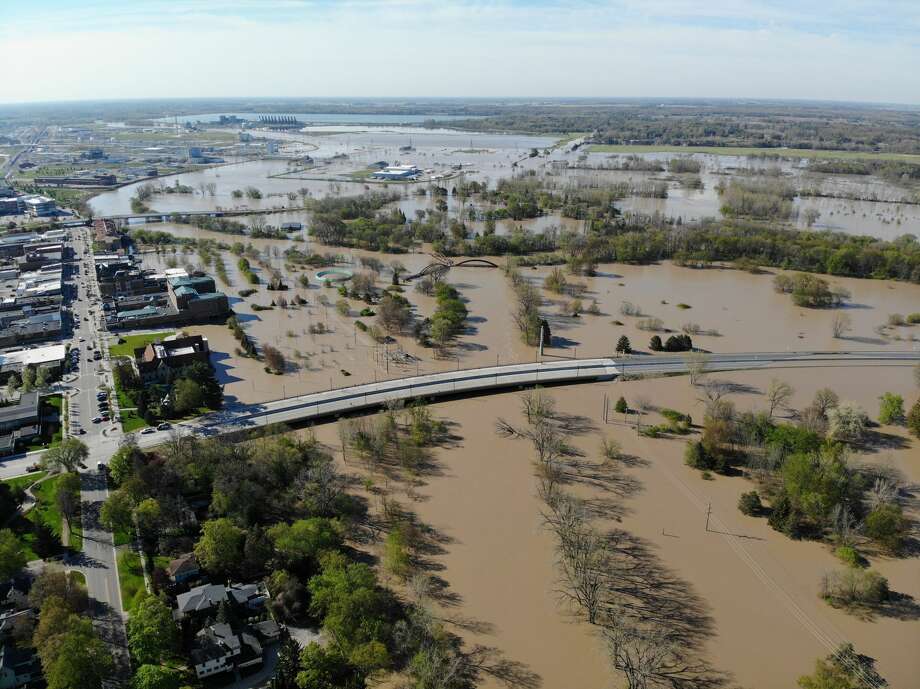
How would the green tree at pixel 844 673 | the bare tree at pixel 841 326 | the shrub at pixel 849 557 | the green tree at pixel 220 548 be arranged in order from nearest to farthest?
the green tree at pixel 844 673 → the green tree at pixel 220 548 → the shrub at pixel 849 557 → the bare tree at pixel 841 326

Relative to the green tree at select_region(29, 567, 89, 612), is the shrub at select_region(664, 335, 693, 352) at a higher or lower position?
higher

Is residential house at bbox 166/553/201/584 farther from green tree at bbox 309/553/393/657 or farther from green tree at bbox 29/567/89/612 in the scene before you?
green tree at bbox 309/553/393/657

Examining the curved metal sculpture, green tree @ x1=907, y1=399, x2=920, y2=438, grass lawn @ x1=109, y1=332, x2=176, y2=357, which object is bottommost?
green tree @ x1=907, y1=399, x2=920, y2=438

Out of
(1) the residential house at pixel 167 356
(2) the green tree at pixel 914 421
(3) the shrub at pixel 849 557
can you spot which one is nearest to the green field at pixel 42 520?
(1) the residential house at pixel 167 356

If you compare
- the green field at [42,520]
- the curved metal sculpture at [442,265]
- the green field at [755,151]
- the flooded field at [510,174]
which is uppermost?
the green field at [755,151]

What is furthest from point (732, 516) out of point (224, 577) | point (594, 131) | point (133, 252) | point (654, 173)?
point (594, 131)

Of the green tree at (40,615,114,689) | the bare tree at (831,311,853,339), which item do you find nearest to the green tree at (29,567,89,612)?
the green tree at (40,615,114,689)

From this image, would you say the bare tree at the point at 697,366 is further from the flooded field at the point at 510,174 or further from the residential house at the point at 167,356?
the flooded field at the point at 510,174
